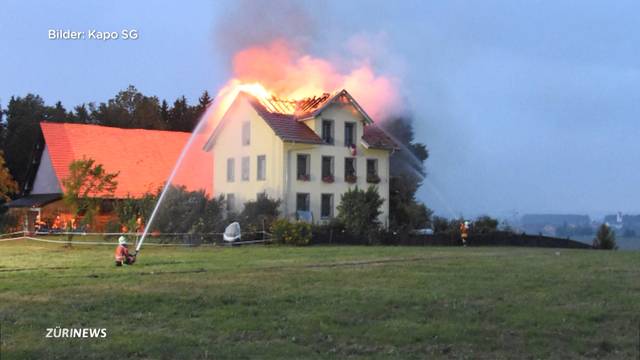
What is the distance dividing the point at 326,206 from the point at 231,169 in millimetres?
7775

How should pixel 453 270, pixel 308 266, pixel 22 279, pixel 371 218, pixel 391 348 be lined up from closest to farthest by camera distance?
pixel 391 348, pixel 22 279, pixel 453 270, pixel 308 266, pixel 371 218

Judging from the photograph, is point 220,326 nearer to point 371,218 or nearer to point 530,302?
point 530,302

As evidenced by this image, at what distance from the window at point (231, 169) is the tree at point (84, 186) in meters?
14.1

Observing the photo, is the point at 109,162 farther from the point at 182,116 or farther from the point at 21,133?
the point at 182,116

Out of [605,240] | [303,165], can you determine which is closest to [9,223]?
[303,165]

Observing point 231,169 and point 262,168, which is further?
point 231,169

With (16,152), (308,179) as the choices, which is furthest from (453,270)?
(16,152)

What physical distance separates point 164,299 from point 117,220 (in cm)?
3267

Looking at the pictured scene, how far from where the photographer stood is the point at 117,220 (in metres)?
45.9

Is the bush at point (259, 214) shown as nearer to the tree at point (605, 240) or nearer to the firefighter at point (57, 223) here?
the firefighter at point (57, 223)

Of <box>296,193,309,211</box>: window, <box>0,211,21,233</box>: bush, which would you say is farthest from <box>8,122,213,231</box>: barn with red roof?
<box>296,193,309,211</box>: window

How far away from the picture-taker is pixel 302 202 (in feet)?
173

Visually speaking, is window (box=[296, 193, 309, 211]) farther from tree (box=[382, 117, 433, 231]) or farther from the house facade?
tree (box=[382, 117, 433, 231])

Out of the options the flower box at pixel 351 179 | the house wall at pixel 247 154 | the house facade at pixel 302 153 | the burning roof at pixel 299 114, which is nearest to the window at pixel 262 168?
the house facade at pixel 302 153
